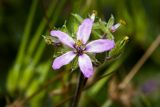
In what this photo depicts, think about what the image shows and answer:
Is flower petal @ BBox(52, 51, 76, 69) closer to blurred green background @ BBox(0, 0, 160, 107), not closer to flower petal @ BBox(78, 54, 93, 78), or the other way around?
flower petal @ BBox(78, 54, 93, 78)

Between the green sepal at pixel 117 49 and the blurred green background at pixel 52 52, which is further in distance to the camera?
the blurred green background at pixel 52 52

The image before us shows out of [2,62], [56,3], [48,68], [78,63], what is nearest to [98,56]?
[78,63]

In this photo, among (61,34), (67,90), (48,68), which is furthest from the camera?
(48,68)

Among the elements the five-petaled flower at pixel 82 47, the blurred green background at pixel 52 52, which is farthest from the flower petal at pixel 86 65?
the blurred green background at pixel 52 52

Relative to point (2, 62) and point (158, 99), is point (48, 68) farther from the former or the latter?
point (158, 99)

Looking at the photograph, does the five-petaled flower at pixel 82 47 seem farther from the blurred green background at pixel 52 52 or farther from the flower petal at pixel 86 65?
the blurred green background at pixel 52 52

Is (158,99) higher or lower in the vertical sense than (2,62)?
lower

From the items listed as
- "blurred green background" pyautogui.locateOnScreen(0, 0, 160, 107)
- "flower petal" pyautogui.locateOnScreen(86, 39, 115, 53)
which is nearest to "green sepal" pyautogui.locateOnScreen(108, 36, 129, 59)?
"flower petal" pyautogui.locateOnScreen(86, 39, 115, 53)
